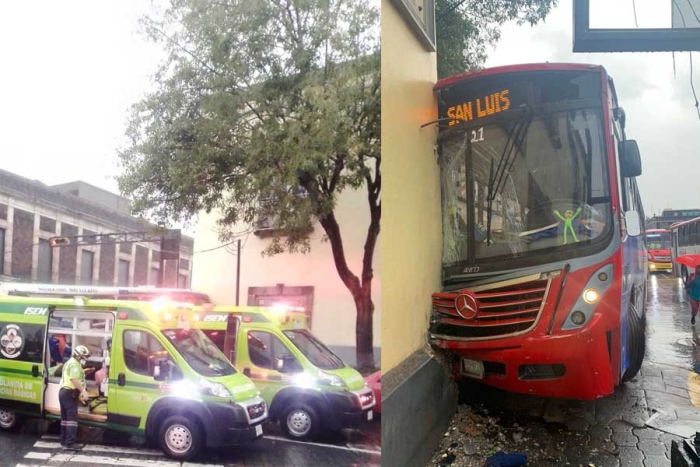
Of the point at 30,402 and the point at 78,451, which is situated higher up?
the point at 30,402

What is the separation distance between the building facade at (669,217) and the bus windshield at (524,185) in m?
1.18

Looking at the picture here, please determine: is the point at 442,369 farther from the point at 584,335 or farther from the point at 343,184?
the point at 343,184

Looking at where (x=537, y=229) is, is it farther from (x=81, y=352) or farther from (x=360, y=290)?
(x=81, y=352)

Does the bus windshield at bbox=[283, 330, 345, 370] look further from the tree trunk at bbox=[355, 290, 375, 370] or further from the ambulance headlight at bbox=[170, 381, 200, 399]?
the ambulance headlight at bbox=[170, 381, 200, 399]

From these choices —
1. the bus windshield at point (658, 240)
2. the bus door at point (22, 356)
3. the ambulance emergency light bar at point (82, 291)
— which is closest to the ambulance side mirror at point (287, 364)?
the ambulance emergency light bar at point (82, 291)

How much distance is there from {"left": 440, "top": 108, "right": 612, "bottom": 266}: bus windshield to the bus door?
2681 millimetres

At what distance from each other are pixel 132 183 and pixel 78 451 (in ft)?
2.89

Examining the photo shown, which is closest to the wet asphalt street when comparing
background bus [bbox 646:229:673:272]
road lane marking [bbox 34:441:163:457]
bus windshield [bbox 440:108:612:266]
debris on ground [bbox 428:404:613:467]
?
road lane marking [bbox 34:441:163:457]

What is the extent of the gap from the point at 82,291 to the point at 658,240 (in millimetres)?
5466

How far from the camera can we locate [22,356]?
5.69 feet

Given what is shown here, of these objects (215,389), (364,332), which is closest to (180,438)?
(215,389)

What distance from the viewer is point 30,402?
175 cm

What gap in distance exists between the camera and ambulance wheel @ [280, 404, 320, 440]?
69.5 inches

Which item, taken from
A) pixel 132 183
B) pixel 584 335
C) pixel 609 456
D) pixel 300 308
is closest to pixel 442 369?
pixel 584 335
